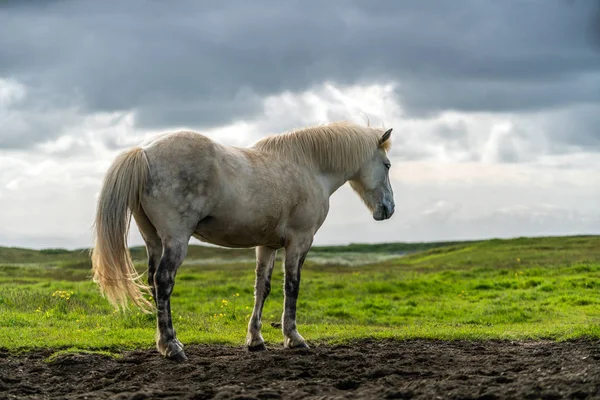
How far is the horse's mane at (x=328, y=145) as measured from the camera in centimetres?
1054

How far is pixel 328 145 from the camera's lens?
1098 centimetres

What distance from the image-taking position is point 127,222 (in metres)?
9.01

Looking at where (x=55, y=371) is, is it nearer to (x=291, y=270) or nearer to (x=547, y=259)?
(x=291, y=270)

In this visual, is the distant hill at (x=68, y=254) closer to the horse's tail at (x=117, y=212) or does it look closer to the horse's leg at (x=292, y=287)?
the horse's leg at (x=292, y=287)

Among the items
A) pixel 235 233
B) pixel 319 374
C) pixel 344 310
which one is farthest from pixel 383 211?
pixel 344 310

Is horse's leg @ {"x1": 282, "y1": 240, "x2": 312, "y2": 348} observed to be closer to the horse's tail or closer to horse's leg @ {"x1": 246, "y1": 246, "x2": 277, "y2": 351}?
horse's leg @ {"x1": 246, "y1": 246, "x2": 277, "y2": 351}

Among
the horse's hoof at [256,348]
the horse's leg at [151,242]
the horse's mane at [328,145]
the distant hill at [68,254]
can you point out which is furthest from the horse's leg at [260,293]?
the distant hill at [68,254]

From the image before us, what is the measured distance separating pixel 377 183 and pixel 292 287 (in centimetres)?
264

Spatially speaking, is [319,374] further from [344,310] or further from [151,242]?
[344,310]

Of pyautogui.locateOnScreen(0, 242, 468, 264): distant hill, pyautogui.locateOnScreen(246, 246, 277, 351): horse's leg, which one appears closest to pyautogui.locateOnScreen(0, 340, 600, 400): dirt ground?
pyautogui.locateOnScreen(246, 246, 277, 351): horse's leg

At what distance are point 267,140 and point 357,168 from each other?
1.75 m

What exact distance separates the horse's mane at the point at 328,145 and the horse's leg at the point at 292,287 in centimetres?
134

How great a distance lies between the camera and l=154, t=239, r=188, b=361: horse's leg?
8781 millimetres

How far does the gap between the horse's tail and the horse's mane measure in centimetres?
223
